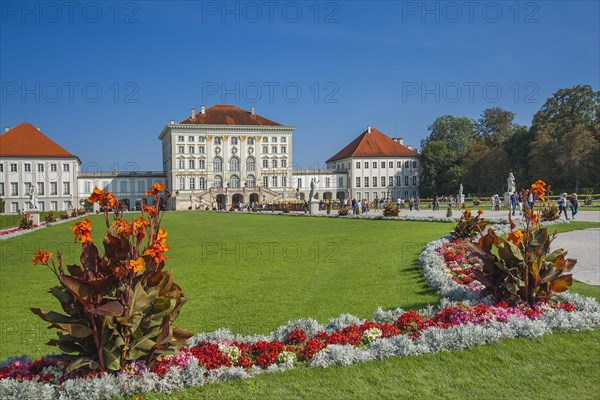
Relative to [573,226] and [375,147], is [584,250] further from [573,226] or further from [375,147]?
[375,147]

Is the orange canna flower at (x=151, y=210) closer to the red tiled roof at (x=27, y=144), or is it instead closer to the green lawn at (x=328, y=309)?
the green lawn at (x=328, y=309)

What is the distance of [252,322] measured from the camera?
6.97m

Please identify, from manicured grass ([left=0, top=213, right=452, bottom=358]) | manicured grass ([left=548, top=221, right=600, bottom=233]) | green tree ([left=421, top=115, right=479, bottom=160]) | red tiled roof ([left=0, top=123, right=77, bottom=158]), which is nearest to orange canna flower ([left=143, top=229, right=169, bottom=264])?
manicured grass ([left=0, top=213, right=452, bottom=358])

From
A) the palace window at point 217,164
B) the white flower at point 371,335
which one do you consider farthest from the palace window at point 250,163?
the white flower at point 371,335

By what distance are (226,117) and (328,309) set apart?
240 ft

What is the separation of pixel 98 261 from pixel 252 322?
10.7 ft

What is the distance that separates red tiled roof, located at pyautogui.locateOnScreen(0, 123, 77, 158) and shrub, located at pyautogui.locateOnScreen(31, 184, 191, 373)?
74.3 meters

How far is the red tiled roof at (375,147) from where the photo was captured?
81562mm

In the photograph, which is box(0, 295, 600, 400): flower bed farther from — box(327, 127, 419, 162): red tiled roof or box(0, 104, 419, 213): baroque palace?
box(327, 127, 419, 162): red tiled roof

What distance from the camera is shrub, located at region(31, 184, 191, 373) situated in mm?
3971

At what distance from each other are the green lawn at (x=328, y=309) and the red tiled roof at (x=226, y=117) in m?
61.1

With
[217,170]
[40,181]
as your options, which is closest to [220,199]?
[217,170]

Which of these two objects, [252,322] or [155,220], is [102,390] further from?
[252,322]

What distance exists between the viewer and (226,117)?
78.1m
